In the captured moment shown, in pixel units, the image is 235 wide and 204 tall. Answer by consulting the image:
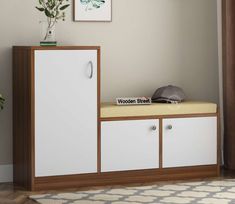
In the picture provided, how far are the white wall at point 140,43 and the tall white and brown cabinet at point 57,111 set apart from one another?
25 cm

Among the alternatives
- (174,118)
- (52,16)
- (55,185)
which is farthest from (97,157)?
(52,16)

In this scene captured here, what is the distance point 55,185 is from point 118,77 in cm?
120

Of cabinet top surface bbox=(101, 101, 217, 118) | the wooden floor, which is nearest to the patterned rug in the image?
the wooden floor

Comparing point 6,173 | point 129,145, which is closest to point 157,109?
point 129,145

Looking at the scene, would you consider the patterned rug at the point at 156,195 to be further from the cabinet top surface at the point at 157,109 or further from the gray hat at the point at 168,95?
the gray hat at the point at 168,95

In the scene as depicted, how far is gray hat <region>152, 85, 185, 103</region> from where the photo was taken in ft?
18.6

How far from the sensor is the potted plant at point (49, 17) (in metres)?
5.29

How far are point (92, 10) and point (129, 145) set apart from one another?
4.04 feet

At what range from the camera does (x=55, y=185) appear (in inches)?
205

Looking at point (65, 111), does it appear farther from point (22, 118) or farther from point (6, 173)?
point (6, 173)

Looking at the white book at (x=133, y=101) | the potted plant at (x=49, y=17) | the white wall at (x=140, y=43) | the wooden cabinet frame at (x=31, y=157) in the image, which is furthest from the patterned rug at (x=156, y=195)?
the potted plant at (x=49, y=17)

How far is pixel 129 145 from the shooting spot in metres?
5.42

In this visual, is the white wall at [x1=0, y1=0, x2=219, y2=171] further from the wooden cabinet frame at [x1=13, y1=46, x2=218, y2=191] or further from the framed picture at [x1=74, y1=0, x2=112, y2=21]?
the wooden cabinet frame at [x1=13, y1=46, x2=218, y2=191]

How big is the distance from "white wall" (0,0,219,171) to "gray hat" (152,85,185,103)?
0.74 feet
